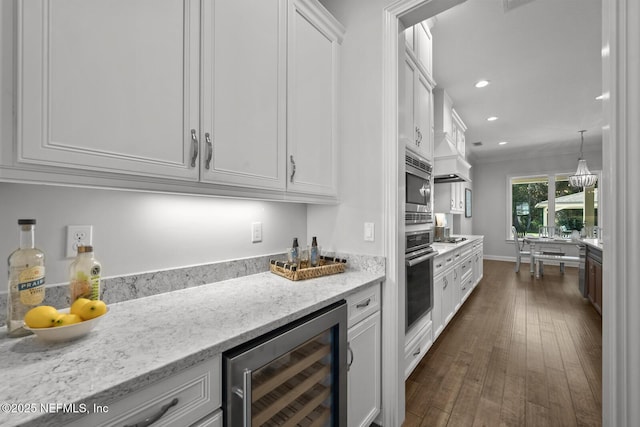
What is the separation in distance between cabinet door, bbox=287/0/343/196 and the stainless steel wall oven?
27.7 inches

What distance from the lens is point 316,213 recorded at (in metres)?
1.95

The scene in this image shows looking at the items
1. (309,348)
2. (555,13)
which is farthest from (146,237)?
(555,13)

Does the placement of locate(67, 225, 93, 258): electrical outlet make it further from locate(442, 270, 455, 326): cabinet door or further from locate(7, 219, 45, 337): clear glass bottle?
locate(442, 270, 455, 326): cabinet door

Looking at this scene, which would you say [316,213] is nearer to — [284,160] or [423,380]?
[284,160]

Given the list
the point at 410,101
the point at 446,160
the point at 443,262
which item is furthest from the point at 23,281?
the point at 446,160

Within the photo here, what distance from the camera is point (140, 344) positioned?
2.49 feet

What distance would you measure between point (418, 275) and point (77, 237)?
6.34ft

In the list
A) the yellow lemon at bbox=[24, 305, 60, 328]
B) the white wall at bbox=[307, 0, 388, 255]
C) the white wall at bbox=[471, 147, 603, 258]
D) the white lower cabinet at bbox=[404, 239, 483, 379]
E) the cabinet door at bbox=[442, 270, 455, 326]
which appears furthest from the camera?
the white wall at bbox=[471, 147, 603, 258]

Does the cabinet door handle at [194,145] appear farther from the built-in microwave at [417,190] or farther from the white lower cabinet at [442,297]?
the white lower cabinet at [442,297]

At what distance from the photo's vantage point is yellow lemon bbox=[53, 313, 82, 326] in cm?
75

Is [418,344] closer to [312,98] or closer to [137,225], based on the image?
[312,98]

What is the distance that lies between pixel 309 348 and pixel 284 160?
2.98 ft

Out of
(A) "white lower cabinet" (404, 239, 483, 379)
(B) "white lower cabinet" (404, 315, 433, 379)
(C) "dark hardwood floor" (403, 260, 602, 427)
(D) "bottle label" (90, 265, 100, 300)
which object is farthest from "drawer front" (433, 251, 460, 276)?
(D) "bottle label" (90, 265, 100, 300)

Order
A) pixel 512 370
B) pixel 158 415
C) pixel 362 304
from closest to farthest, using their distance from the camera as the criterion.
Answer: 1. pixel 158 415
2. pixel 362 304
3. pixel 512 370
